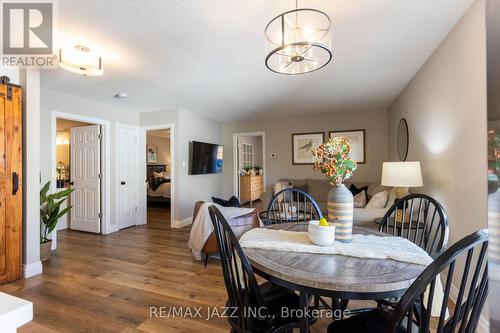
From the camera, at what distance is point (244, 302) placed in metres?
1.23

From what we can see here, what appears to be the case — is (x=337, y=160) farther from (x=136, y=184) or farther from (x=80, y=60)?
(x=136, y=184)

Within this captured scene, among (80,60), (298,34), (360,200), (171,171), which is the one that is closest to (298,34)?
(298,34)

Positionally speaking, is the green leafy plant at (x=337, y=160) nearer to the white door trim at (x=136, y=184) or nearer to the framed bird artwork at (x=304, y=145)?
the white door trim at (x=136, y=184)

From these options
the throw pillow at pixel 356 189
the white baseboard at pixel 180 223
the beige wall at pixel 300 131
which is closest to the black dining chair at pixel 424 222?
the throw pillow at pixel 356 189

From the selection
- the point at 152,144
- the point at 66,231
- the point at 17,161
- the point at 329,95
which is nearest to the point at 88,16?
the point at 17,161

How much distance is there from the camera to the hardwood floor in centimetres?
185

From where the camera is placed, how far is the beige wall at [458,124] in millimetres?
1756

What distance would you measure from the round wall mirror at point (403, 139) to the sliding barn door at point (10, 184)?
5.02 metres

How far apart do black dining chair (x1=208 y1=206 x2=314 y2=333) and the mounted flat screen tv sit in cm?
393

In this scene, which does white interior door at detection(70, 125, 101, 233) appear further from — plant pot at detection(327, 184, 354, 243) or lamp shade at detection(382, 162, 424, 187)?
lamp shade at detection(382, 162, 424, 187)

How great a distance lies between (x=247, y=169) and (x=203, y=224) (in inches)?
199

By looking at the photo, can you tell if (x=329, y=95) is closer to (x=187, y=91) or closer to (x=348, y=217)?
(x=187, y=91)

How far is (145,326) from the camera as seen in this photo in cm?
182

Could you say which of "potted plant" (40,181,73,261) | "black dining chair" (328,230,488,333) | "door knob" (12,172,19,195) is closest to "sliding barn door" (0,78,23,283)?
"door knob" (12,172,19,195)
